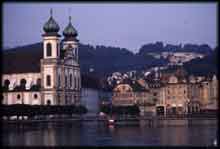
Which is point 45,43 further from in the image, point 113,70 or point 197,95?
point 113,70

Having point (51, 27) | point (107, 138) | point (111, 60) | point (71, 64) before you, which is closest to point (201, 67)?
point (71, 64)

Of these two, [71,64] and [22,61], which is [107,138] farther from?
[22,61]

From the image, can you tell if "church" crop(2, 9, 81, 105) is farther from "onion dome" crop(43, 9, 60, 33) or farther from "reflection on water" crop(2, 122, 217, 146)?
"reflection on water" crop(2, 122, 217, 146)

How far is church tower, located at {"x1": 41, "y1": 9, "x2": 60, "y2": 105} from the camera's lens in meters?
50.9

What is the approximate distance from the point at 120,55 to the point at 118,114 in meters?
53.3

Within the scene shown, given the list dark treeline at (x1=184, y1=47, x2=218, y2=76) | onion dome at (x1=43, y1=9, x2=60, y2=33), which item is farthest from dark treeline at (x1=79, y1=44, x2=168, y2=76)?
onion dome at (x1=43, y1=9, x2=60, y2=33)

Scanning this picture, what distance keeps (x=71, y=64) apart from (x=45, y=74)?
3.95 metres

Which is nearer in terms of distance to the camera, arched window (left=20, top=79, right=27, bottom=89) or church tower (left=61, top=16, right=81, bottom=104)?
arched window (left=20, top=79, right=27, bottom=89)

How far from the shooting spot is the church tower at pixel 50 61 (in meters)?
50.9

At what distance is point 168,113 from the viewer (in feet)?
231

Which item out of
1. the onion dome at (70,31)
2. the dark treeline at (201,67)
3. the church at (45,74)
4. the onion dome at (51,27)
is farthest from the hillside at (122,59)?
the onion dome at (51,27)

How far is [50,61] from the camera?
52125 mm

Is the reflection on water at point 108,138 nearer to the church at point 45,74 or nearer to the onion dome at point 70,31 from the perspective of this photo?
the church at point 45,74

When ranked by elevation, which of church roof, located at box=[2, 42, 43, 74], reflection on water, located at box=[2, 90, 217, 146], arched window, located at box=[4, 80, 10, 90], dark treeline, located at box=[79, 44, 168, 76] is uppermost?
dark treeline, located at box=[79, 44, 168, 76]
